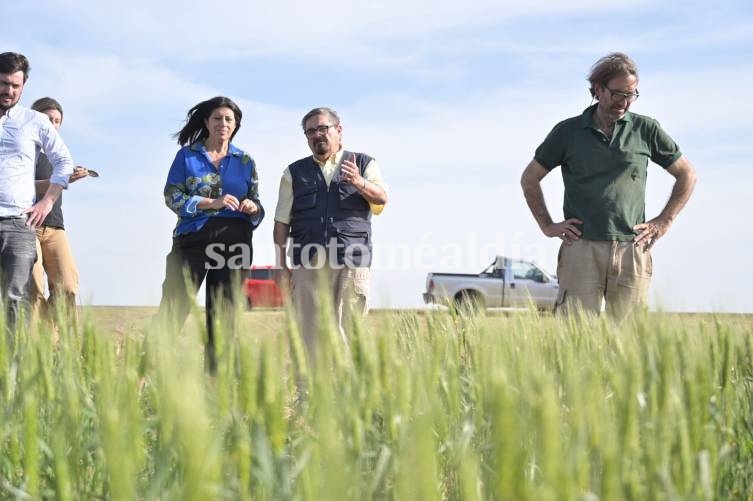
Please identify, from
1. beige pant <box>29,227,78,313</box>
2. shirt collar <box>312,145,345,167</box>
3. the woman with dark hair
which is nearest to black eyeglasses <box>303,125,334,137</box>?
shirt collar <box>312,145,345,167</box>

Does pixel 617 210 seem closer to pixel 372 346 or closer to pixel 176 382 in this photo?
pixel 372 346

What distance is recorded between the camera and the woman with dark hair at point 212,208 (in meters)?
4.46

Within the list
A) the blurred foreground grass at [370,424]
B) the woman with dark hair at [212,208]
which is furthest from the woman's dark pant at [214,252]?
the blurred foreground grass at [370,424]

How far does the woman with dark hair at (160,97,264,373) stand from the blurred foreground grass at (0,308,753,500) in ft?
7.41

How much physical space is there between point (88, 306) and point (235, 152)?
252cm

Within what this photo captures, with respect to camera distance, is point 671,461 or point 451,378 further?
point 451,378

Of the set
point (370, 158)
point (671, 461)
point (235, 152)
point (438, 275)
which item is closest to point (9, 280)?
point (235, 152)

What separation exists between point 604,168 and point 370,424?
286 cm

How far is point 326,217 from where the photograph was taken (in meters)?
4.52

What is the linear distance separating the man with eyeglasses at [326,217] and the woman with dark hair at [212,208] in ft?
0.66

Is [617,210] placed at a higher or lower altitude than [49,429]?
higher

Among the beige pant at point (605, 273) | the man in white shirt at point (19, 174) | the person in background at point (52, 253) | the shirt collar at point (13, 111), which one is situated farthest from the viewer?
the person in background at point (52, 253)

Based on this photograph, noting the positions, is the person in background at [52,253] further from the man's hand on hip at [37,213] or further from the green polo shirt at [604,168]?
the green polo shirt at [604,168]

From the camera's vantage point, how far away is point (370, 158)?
15.2 ft
